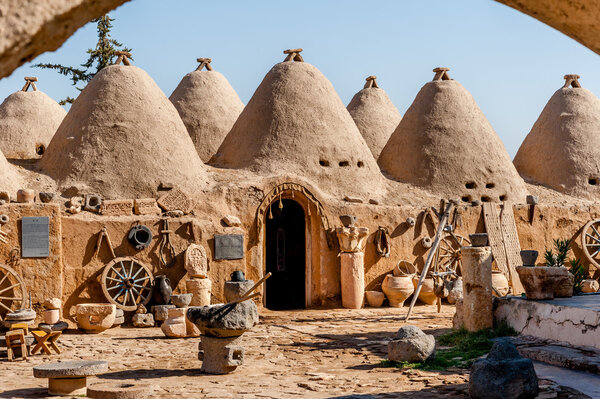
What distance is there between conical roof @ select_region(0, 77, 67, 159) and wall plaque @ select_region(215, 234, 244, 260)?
318 inches

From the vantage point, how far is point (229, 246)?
45.1 ft

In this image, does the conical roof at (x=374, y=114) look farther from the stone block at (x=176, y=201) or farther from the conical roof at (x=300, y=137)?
the stone block at (x=176, y=201)

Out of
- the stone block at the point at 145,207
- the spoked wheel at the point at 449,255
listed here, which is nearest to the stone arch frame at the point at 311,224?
the stone block at the point at 145,207

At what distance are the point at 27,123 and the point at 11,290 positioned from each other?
8761 mm

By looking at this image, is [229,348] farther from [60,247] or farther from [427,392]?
[60,247]

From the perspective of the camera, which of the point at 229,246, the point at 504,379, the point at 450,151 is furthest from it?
the point at 450,151

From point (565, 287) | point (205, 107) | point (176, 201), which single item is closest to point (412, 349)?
point (565, 287)

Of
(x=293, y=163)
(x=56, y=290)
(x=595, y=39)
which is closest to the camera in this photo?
(x=595, y=39)

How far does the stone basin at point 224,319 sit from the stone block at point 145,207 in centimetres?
556

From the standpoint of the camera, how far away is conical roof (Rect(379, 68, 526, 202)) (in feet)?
59.7

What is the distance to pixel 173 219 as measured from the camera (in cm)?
1346

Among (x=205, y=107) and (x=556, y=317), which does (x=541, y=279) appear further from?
(x=205, y=107)

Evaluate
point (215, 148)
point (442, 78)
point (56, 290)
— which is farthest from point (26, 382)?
point (442, 78)

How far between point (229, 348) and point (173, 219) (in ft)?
18.4
